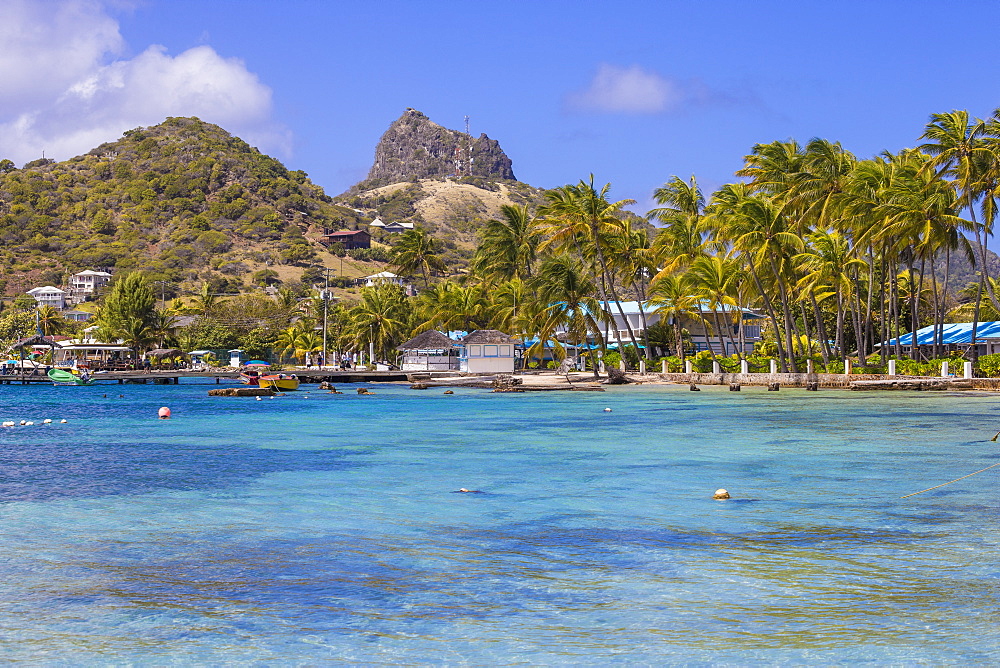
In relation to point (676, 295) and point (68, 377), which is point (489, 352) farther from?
point (68, 377)

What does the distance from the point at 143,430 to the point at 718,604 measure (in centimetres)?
2840

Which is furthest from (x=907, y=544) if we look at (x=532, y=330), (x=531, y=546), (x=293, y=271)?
(x=293, y=271)

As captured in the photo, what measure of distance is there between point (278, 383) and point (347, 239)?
135186 mm

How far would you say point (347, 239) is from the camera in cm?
19488

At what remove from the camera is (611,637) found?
27.9ft

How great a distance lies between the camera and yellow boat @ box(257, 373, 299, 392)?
61612mm

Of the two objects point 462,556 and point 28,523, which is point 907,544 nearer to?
point 462,556

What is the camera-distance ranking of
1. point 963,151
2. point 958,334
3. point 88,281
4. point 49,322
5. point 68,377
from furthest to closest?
point 88,281
point 49,322
point 68,377
point 958,334
point 963,151

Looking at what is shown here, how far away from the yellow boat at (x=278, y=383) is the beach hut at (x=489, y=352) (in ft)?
60.2

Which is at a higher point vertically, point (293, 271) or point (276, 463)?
point (293, 271)

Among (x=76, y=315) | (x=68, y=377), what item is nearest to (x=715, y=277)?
(x=68, y=377)

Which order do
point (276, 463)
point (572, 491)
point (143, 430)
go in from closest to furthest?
point (572, 491) → point (276, 463) → point (143, 430)

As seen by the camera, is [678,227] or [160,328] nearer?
[678,227]

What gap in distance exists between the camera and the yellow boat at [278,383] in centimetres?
6161
